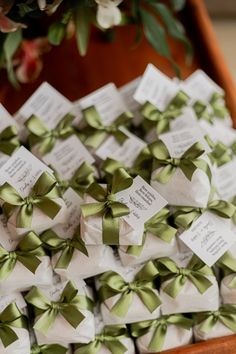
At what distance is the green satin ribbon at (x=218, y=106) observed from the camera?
908mm

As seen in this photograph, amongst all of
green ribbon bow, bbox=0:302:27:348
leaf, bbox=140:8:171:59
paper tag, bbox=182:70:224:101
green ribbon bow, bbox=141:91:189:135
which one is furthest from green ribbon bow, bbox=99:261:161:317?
leaf, bbox=140:8:171:59

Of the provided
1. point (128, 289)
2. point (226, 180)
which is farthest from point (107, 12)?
point (128, 289)

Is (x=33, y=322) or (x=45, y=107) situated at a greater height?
(x=45, y=107)

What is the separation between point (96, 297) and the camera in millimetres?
737

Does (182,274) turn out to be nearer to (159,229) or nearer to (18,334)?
(159,229)

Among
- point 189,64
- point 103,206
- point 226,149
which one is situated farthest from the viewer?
point 189,64

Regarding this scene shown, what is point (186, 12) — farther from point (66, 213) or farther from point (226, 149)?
point (66, 213)

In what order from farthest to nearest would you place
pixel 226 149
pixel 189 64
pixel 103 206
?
pixel 189 64 → pixel 226 149 → pixel 103 206

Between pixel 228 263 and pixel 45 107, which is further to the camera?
pixel 45 107

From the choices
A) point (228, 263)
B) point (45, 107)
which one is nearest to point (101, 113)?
point (45, 107)

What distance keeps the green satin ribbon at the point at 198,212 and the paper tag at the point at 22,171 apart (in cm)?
17

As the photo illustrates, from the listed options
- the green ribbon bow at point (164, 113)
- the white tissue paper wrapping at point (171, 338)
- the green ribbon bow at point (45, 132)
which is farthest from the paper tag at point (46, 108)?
the white tissue paper wrapping at point (171, 338)

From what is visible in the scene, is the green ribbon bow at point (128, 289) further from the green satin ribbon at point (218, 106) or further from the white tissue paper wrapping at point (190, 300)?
the green satin ribbon at point (218, 106)

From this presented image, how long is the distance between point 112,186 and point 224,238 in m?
0.15
